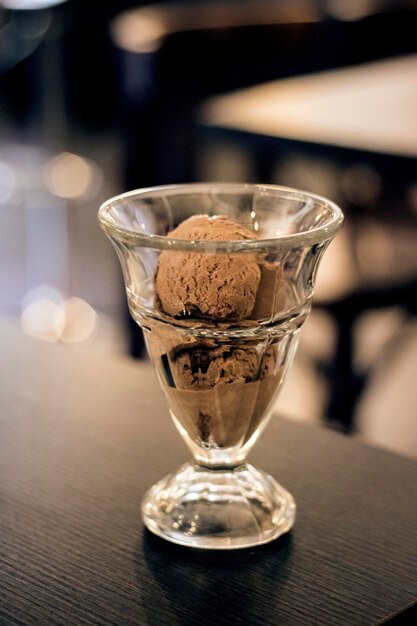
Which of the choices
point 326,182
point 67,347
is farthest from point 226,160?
point 67,347

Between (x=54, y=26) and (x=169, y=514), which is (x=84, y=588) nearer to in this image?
(x=169, y=514)

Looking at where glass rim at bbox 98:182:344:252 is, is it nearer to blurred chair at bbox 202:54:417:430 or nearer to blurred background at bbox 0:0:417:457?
blurred background at bbox 0:0:417:457

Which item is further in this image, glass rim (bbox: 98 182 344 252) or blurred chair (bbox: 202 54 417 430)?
blurred chair (bbox: 202 54 417 430)

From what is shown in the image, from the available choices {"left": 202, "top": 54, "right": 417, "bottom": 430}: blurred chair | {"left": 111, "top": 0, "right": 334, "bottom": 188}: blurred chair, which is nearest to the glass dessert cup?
{"left": 202, "top": 54, "right": 417, "bottom": 430}: blurred chair

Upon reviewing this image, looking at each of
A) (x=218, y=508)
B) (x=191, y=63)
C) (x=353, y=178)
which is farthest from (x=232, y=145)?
(x=218, y=508)

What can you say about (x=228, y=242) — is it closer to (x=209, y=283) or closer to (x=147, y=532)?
(x=209, y=283)

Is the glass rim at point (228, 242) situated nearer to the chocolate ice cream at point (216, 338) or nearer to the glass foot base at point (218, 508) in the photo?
the chocolate ice cream at point (216, 338)

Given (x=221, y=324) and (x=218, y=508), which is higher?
(x=221, y=324)
